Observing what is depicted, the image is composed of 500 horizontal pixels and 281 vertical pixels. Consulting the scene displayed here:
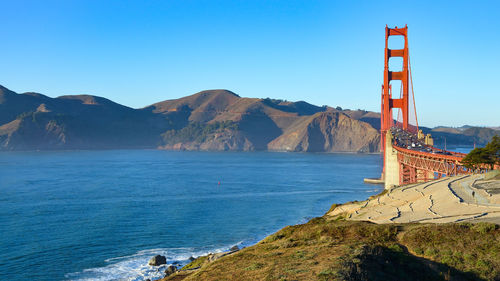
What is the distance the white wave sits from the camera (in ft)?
94.5

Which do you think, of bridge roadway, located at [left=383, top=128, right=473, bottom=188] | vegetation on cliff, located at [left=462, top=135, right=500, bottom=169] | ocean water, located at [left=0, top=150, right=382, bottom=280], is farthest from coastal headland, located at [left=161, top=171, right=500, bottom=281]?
bridge roadway, located at [left=383, top=128, right=473, bottom=188]

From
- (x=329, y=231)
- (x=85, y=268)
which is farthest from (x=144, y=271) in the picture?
(x=329, y=231)

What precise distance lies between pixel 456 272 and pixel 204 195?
190 ft

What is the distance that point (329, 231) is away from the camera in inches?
713

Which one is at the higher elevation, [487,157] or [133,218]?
[487,157]

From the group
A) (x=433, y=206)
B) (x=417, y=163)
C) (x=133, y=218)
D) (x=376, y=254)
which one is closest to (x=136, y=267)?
(x=133, y=218)

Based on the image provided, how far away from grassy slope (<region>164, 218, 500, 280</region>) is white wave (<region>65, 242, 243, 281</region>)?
14.6 meters

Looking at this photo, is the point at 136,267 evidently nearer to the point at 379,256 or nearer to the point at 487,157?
the point at 379,256

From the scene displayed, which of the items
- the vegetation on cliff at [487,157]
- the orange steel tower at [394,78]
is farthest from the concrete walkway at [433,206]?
the orange steel tower at [394,78]

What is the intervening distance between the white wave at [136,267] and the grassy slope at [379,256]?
14617mm

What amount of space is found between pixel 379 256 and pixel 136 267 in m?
21.5

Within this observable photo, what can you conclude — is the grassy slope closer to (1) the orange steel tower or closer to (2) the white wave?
(2) the white wave

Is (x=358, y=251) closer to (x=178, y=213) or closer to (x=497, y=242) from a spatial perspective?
(x=497, y=242)

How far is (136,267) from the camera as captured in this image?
3094cm
